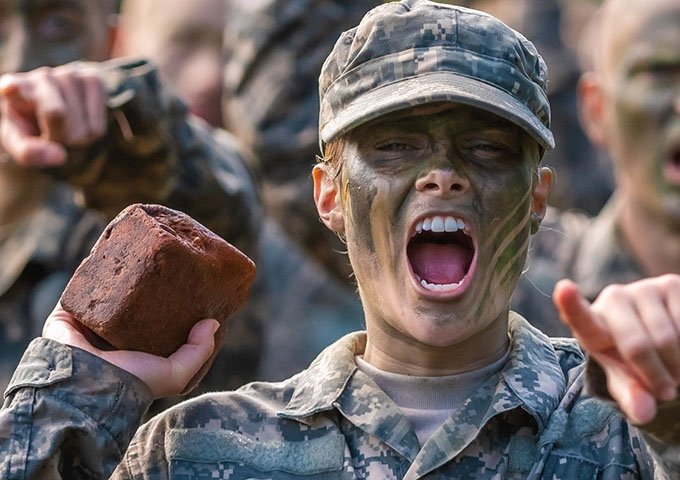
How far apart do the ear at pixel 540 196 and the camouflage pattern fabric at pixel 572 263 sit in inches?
125

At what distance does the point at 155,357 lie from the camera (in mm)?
4035

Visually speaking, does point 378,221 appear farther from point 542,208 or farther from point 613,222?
point 613,222

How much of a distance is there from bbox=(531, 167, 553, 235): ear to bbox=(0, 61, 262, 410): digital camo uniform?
193 centimetres

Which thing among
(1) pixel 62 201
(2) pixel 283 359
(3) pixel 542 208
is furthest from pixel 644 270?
(3) pixel 542 208

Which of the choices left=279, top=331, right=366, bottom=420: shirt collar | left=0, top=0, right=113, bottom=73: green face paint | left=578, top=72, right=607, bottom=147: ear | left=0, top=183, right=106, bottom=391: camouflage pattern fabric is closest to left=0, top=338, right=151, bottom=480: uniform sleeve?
left=279, top=331, right=366, bottom=420: shirt collar

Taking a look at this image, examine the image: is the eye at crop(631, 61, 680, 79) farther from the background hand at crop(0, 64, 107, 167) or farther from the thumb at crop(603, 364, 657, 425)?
the thumb at crop(603, 364, 657, 425)

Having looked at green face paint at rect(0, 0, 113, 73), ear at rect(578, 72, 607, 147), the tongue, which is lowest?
ear at rect(578, 72, 607, 147)

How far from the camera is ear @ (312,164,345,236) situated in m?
4.33

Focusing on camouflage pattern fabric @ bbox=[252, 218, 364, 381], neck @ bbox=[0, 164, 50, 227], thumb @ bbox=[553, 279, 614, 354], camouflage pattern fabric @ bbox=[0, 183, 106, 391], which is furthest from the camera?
camouflage pattern fabric @ bbox=[252, 218, 364, 381]

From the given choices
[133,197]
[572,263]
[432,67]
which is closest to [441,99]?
[432,67]

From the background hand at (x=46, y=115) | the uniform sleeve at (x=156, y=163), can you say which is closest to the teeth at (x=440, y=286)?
the background hand at (x=46, y=115)

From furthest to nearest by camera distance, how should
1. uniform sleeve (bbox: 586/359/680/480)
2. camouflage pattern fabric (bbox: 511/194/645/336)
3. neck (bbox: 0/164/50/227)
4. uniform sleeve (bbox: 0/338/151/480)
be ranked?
camouflage pattern fabric (bbox: 511/194/645/336), neck (bbox: 0/164/50/227), uniform sleeve (bbox: 0/338/151/480), uniform sleeve (bbox: 586/359/680/480)

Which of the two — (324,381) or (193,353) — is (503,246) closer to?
(324,381)

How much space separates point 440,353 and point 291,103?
4631 mm
